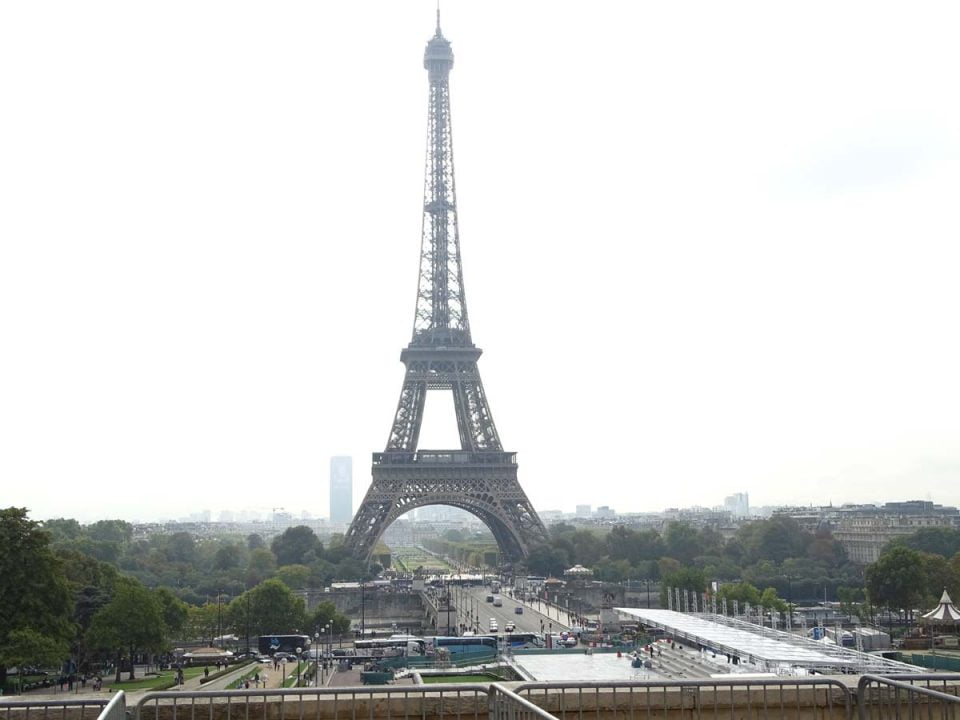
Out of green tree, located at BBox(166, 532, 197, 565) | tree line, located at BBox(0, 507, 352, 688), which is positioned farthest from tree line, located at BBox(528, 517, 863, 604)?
green tree, located at BBox(166, 532, 197, 565)

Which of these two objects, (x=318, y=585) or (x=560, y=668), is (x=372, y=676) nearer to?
(x=560, y=668)

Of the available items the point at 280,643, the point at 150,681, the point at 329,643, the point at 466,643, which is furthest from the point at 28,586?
the point at 466,643

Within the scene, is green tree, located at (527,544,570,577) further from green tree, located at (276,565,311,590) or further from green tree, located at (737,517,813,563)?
green tree, located at (737,517,813,563)

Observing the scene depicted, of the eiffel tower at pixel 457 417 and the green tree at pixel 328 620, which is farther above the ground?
the eiffel tower at pixel 457 417

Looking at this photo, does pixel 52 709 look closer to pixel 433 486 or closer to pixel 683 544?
pixel 433 486

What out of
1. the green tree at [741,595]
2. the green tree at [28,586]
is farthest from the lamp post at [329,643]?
the green tree at [741,595]

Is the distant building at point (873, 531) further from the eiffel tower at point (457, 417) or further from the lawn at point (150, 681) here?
the lawn at point (150, 681)
